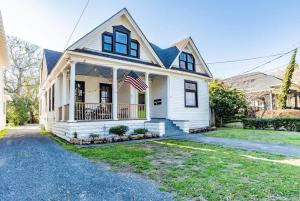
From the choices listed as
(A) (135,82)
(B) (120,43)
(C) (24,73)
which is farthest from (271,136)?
(C) (24,73)

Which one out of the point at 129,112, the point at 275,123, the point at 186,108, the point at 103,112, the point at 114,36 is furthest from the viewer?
the point at 186,108

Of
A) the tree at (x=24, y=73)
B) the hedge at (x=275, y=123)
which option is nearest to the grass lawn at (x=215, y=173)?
the hedge at (x=275, y=123)

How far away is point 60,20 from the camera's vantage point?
1184 centimetres

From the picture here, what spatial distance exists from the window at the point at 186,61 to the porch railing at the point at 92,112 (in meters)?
6.27

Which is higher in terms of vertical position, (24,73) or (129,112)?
(24,73)

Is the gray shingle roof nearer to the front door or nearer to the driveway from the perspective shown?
the front door

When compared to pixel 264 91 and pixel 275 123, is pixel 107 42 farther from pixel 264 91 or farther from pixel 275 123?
pixel 264 91

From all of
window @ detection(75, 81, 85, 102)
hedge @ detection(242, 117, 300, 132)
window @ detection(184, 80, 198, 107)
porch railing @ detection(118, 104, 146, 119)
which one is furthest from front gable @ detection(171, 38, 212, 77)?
window @ detection(75, 81, 85, 102)

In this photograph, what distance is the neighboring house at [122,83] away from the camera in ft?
34.1

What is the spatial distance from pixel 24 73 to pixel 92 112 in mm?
24834

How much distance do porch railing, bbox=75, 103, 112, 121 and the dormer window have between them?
3101mm

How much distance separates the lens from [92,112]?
1127cm

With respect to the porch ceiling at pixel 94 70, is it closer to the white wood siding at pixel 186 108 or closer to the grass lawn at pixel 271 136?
the white wood siding at pixel 186 108

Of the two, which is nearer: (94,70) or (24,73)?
(94,70)
